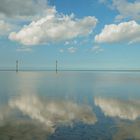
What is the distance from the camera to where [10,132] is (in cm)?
2094

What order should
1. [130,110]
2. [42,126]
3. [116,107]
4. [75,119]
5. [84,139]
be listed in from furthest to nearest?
[116,107] < [130,110] < [75,119] < [42,126] < [84,139]

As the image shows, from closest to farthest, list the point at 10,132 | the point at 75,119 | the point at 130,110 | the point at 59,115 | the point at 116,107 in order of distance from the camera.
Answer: the point at 10,132, the point at 75,119, the point at 59,115, the point at 130,110, the point at 116,107

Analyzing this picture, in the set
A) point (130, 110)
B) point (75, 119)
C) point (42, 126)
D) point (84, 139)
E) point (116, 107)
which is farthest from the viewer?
point (116, 107)

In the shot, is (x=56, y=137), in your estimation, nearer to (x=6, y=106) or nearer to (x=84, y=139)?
(x=84, y=139)

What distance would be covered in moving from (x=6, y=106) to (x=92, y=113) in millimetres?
11082

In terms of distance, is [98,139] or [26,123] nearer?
[98,139]

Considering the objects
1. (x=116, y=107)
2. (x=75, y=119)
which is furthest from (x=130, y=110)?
(x=75, y=119)

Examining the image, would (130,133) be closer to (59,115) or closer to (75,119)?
(75,119)

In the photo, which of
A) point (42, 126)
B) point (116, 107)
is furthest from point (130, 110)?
point (42, 126)

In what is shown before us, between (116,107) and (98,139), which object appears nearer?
(98,139)

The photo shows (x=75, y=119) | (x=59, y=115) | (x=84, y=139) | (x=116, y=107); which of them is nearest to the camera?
(x=84, y=139)

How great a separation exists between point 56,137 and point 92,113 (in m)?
10.9

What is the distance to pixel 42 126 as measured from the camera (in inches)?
922

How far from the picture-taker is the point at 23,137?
1956 cm
